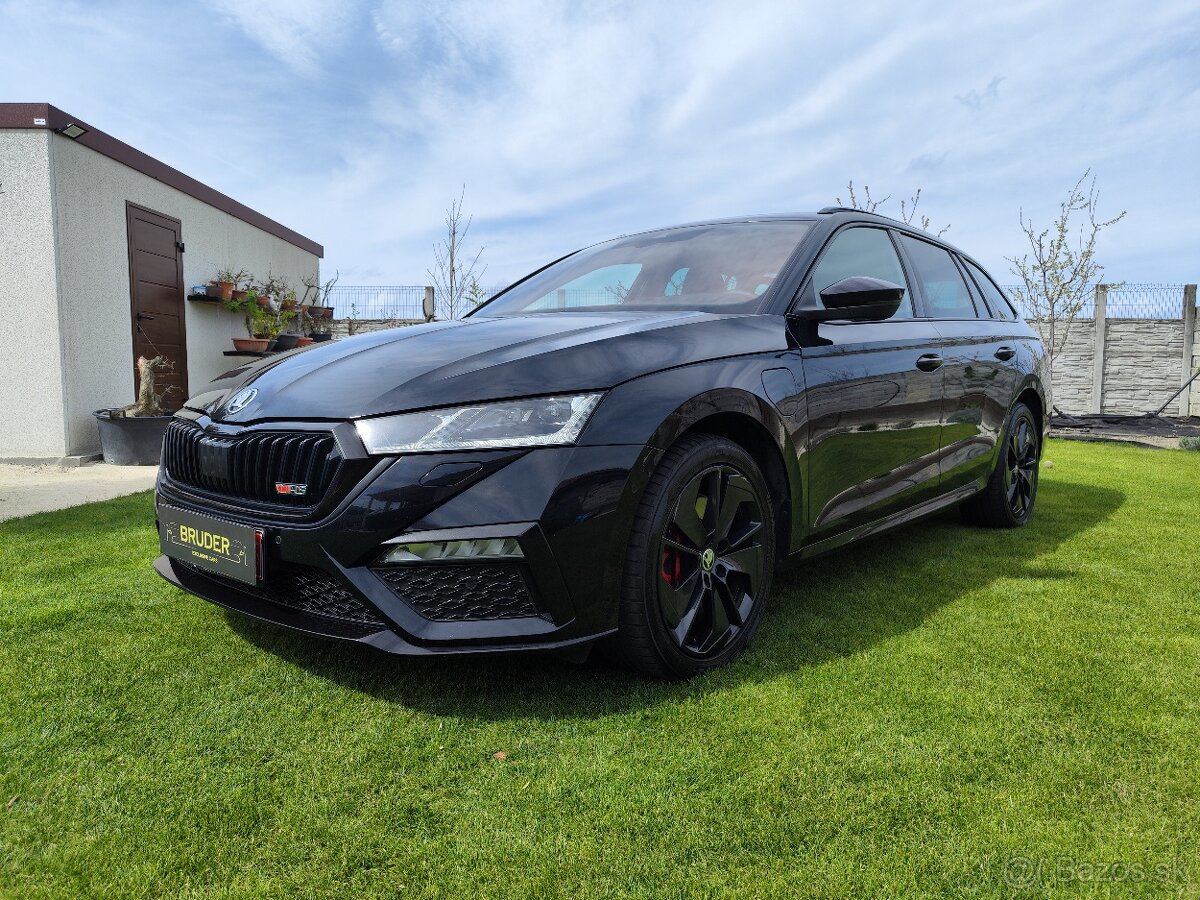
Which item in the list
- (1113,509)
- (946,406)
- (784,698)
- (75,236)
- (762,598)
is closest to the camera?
(784,698)

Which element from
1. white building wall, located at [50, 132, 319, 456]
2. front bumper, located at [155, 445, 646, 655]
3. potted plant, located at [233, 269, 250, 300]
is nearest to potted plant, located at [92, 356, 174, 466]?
white building wall, located at [50, 132, 319, 456]

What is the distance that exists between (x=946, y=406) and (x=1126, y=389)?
460 inches

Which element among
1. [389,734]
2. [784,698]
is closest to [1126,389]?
[784,698]

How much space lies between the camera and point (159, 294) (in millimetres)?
8203

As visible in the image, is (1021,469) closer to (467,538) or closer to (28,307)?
(467,538)

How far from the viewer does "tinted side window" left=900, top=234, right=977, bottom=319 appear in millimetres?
3459

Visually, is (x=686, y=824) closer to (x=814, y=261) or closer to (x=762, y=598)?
(x=762, y=598)

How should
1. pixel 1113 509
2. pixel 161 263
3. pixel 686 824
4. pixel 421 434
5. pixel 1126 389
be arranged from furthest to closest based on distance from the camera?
pixel 1126 389
pixel 161 263
pixel 1113 509
pixel 421 434
pixel 686 824

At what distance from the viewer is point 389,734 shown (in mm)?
1847

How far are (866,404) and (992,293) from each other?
2034 mm

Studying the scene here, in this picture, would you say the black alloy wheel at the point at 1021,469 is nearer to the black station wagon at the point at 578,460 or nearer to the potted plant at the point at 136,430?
the black station wagon at the point at 578,460

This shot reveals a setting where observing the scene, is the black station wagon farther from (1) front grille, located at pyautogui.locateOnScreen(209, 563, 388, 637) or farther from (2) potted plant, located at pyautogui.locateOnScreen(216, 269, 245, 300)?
(2) potted plant, located at pyautogui.locateOnScreen(216, 269, 245, 300)

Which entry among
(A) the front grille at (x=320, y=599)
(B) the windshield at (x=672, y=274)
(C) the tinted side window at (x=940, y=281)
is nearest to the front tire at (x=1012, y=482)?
(C) the tinted side window at (x=940, y=281)

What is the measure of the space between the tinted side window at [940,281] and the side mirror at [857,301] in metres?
1.00
